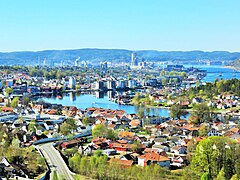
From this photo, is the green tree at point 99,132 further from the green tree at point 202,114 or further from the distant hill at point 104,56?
the distant hill at point 104,56

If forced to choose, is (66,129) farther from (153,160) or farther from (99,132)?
(153,160)

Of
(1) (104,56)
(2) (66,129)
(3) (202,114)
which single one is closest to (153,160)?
(2) (66,129)

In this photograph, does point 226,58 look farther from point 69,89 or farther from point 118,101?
point 118,101

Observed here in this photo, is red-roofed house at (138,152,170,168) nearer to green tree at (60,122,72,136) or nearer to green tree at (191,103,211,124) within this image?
green tree at (60,122,72,136)

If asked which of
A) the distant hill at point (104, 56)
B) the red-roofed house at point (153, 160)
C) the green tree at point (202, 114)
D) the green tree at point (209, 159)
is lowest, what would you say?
the distant hill at point (104, 56)

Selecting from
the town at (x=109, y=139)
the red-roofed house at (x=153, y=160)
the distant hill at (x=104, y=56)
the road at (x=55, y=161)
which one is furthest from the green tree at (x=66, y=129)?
the distant hill at (x=104, y=56)
